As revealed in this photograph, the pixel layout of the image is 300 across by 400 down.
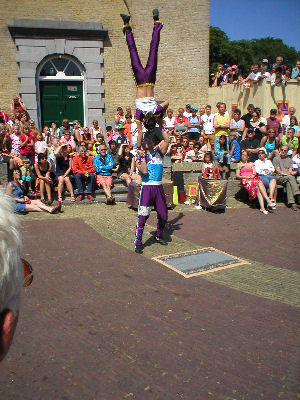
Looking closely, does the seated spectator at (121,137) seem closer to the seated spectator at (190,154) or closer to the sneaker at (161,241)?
the seated spectator at (190,154)

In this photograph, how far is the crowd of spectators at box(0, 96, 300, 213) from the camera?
9992 millimetres

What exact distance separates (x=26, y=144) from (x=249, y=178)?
635cm

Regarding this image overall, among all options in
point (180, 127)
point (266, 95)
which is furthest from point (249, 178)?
point (266, 95)

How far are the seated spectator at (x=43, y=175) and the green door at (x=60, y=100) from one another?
5450mm

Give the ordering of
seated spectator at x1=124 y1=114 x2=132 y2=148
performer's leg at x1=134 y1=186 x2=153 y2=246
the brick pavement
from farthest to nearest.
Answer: seated spectator at x1=124 y1=114 x2=132 y2=148 → performer's leg at x1=134 y1=186 x2=153 y2=246 → the brick pavement

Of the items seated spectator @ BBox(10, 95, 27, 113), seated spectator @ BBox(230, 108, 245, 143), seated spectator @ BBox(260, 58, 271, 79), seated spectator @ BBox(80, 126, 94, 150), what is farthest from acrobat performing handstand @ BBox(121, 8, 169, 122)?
seated spectator @ BBox(260, 58, 271, 79)

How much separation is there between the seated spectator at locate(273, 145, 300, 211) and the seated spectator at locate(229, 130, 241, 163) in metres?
1.21

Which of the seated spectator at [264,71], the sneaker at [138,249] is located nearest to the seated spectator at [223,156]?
the seated spectator at [264,71]

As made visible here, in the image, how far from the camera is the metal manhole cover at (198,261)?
221 inches

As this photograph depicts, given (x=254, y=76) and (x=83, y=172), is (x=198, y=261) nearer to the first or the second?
(x=83, y=172)

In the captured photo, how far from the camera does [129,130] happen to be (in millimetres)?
12781

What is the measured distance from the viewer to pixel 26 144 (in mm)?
10570

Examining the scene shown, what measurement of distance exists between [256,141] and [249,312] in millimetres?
8601

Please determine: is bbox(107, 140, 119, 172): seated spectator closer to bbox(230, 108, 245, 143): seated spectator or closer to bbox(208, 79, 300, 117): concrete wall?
bbox(230, 108, 245, 143): seated spectator
